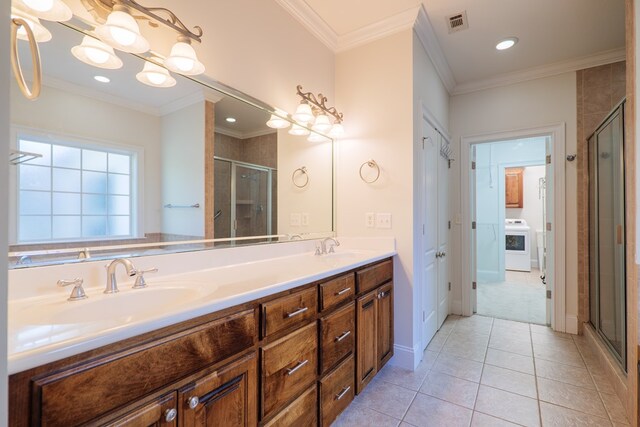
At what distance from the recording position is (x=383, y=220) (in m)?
2.28

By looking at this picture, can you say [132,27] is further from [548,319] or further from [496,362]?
[548,319]


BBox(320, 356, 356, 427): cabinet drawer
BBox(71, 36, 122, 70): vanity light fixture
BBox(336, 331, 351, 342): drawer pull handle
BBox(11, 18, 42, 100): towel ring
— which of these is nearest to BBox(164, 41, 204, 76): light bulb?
BBox(71, 36, 122, 70): vanity light fixture

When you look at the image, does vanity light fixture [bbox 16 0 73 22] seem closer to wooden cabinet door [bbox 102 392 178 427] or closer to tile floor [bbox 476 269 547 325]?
wooden cabinet door [bbox 102 392 178 427]

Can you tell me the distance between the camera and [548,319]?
2.95 meters

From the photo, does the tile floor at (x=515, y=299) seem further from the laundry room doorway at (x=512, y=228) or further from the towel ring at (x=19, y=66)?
the towel ring at (x=19, y=66)

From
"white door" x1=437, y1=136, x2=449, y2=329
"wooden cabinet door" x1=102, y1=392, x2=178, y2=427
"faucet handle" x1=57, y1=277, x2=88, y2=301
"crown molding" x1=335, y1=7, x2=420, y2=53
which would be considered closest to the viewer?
"wooden cabinet door" x1=102, y1=392, x2=178, y2=427

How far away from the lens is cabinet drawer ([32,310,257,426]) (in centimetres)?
62

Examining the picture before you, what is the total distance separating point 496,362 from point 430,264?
34.1 inches

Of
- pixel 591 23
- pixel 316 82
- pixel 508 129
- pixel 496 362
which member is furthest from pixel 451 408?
pixel 591 23

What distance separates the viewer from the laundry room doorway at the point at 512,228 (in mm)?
2927

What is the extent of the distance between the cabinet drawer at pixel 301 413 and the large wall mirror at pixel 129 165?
2.81ft

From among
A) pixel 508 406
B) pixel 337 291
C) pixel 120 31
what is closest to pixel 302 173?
pixel 337 291

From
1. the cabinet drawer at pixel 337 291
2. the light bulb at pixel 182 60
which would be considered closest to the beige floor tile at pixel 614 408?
the cabinet drawer at pixel 337 291

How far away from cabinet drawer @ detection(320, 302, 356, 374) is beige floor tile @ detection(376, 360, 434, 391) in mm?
641
